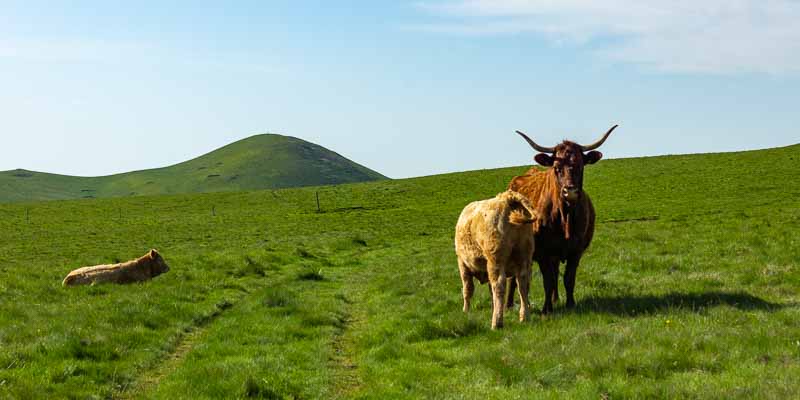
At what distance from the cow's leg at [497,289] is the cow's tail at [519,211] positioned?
775 millimetres

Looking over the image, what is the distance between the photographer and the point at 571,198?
1114 cm

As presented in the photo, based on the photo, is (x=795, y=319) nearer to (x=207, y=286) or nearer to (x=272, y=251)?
(x=207, y=286)

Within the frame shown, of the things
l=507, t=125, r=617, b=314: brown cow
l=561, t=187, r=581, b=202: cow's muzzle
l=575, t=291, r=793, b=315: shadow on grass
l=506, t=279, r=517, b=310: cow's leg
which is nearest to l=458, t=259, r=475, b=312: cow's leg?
l=506, t=279, r=517, b=310: cow's leg

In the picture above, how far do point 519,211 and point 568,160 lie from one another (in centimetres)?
128

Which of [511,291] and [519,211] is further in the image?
[511,291]

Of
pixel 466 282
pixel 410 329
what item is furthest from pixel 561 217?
pixel 410 329

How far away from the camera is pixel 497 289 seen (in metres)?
10.7

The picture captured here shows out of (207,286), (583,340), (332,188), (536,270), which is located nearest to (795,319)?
(583,340)

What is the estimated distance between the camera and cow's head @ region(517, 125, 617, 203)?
36.9ft

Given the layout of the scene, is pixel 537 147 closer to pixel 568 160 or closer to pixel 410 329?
pixel 568 160

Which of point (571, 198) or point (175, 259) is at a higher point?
point (571, 198)

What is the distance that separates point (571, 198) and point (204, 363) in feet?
20.8

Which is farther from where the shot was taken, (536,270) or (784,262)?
(536,270)

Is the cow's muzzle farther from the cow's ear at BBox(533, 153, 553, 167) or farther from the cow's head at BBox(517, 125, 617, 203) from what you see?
the cow's ear at BBox(533, 153, 553, 167)
